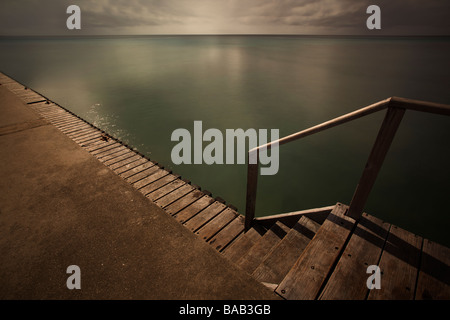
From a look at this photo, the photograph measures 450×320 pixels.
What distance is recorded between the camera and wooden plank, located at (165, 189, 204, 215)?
413cm

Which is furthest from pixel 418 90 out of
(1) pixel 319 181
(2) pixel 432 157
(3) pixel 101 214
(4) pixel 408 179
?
(3) pixel 101 214

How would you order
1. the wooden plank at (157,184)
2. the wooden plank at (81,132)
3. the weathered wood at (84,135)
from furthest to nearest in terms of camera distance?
the wooden plank at (81,132)
the weathered wood at (84,135)
the wooden plank at (157,184)

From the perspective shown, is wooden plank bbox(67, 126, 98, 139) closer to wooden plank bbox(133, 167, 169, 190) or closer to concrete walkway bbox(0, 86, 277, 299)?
concrete walkway bbox(0, 86, 277, 299)

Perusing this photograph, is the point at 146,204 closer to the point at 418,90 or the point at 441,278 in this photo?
the point at 441,278

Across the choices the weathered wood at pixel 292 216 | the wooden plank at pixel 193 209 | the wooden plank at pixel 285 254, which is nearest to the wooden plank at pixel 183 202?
the wooden plank at pixel 193 209

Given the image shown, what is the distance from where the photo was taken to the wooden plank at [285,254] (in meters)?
2.24

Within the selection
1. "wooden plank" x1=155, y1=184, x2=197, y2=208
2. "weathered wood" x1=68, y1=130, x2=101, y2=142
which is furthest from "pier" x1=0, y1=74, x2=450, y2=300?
"weathered wood" x1=68, y1=130, x2=101, y2=142

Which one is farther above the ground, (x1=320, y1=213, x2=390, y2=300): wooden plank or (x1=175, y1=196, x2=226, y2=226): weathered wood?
(x1=320, y1=213, x2=390, y2=300): wooden plank

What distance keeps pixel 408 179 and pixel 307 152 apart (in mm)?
4078

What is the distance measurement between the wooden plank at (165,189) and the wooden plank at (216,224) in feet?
4.27

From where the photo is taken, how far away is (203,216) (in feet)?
13.3

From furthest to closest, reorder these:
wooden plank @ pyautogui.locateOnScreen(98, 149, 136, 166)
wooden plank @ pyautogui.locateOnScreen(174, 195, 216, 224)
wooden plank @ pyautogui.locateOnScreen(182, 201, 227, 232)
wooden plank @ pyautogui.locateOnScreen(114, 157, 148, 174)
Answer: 1. wooden plank @ pyautogui.locateOnScreen(98, 149, 136, 166)
2. wooden plank @ pyautogui.locateOnScreen(114, 157, 148, 174)
3. wooden plank @ pyautogui.locateOnScreen(174, 195, 216, 224)
4. wooden plank @ pyautogui.locateOnScreen(182, 201, 227, 232)

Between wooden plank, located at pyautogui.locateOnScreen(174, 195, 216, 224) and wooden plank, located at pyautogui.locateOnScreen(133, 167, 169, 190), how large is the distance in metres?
1.31

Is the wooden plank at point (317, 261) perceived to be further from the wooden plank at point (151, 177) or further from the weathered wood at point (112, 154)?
the weathered wood at point (112, 154)
